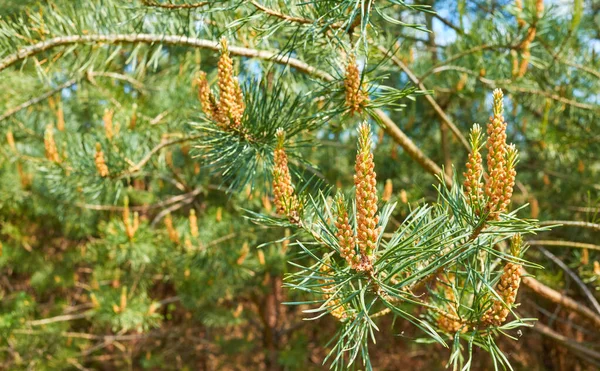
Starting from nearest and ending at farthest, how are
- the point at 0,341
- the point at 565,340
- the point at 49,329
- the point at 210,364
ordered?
1. the point at 565,340
2. the point at 0,341
3. the point at 49,329
4. the point at 210,364

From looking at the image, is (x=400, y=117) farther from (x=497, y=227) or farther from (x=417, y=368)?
(x=417, y=368)

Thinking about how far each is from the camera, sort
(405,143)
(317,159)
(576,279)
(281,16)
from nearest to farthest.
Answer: (281,16), (405,143), (576,279), (317,159)

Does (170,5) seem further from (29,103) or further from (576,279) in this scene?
(576,279)

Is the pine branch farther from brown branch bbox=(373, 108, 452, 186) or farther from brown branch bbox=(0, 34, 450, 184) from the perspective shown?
brown branch bbox=(373, 108, 452, 186)

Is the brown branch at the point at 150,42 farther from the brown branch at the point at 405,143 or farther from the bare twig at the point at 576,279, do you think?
the bare twig at the point at 576,279

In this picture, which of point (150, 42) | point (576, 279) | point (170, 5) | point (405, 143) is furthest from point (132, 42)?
point (576, 279)

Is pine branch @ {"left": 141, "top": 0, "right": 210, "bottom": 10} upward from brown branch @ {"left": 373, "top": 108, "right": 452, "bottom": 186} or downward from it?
upward

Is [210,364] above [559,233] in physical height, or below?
below

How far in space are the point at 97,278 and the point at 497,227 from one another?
7.00ft

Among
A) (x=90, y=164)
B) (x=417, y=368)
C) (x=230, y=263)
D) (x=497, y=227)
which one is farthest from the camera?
(x=417, y=368)

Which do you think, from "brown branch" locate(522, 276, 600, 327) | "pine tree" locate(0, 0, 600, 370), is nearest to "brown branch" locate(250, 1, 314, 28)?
"pine tree" locate(0, 0, 600, 370)

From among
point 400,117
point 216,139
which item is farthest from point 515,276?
point 400,117

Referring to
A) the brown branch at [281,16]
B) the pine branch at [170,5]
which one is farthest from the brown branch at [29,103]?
the brown branch at [281,16]

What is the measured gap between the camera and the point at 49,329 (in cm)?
218
